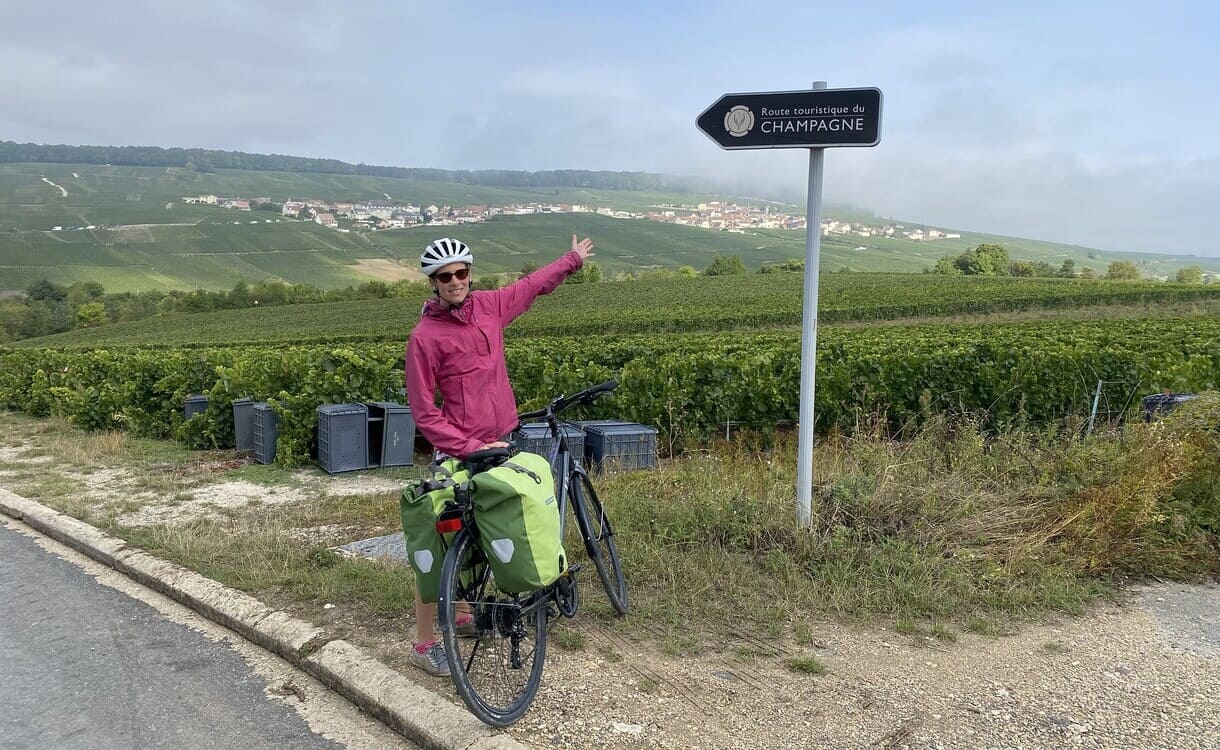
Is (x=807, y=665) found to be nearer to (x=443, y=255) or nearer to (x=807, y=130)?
(x=443, y=255)

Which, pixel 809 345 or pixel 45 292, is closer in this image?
pixel 809 345

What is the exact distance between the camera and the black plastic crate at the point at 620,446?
809 centimetres

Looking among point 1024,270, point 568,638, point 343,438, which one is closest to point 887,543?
point 568,638

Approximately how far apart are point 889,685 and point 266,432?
788 cm

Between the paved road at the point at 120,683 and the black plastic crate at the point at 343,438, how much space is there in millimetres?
3645

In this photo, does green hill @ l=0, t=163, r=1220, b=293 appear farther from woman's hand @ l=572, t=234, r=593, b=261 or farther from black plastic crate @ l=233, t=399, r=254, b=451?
woman's hand @ l=572, t=234, r=593, b=261

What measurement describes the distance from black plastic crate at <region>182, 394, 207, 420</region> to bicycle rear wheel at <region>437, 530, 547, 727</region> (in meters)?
8.99

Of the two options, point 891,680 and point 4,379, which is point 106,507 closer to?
point 891,680

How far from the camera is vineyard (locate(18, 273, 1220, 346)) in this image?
4562 cm

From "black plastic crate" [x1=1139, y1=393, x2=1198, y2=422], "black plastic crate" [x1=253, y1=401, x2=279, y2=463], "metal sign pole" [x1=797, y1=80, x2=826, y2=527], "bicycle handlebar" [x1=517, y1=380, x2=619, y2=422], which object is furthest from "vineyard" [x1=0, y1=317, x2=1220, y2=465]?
"bicycle handlebar" [x1=517, y1=380, x2=619, y2=422]

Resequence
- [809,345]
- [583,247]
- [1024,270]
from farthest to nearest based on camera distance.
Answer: [1024,270] → [809,345] → [583,247]

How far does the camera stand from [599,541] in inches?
178

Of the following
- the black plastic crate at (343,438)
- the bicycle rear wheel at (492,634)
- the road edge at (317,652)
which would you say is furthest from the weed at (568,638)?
the black plastic crate at (343,438)

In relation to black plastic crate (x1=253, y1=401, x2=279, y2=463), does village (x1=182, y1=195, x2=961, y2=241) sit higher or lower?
higher
